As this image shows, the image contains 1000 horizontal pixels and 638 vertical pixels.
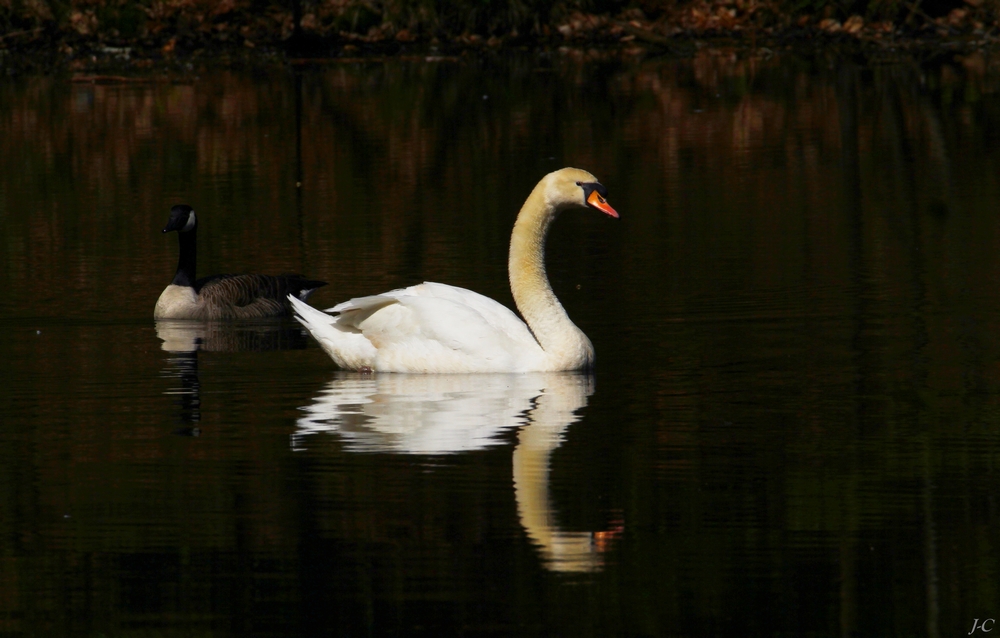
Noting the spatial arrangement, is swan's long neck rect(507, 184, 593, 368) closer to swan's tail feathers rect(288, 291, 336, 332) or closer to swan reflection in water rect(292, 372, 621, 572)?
swan reflection in water rect(292, 372, 621, 572)

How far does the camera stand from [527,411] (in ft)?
32.3

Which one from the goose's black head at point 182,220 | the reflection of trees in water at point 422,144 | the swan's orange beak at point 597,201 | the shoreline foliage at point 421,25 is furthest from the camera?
the shoreline foliage at point 421,25

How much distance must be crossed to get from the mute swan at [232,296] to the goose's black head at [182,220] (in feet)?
2.70

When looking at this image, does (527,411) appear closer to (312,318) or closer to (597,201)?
(597,201)

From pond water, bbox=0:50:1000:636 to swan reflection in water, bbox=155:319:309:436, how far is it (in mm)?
49

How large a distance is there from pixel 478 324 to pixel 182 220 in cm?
486

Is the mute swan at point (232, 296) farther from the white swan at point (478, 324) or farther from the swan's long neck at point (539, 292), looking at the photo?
the swan's long neck at point (539, 292)

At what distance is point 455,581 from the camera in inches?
267

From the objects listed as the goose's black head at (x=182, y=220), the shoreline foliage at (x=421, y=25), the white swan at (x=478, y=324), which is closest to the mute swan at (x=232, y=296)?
the goose's black head at (x=182, y=220)

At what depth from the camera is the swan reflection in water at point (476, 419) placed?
7.50m

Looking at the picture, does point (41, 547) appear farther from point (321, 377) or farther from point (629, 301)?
point (629, 301)

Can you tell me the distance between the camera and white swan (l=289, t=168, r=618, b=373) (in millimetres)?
10898

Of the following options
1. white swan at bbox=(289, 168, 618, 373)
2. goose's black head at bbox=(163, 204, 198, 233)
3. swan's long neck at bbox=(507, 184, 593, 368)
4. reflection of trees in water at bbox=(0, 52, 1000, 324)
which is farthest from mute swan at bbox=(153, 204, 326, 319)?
swan's long neck at bbox=(507, 184, 593, 368)

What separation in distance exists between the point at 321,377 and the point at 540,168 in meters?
10.2
